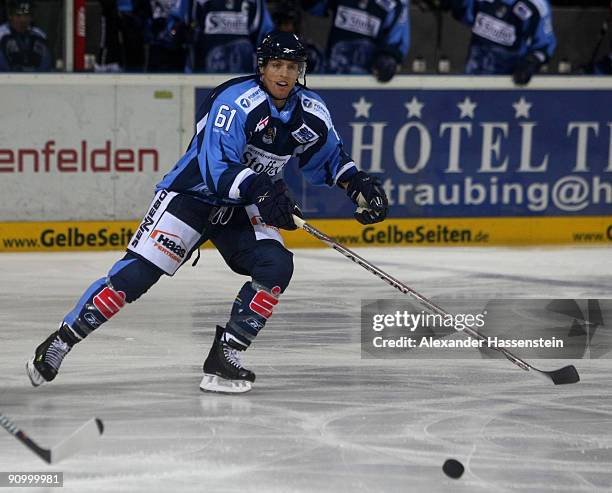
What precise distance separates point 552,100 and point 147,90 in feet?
8.73

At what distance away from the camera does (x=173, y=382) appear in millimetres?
5035

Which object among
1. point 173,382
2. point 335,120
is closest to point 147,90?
point 335,120

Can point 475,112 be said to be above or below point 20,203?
above

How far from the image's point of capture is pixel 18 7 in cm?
864

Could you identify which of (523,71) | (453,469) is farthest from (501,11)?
(453,469)

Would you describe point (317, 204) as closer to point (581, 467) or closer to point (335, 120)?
point (335, 120)

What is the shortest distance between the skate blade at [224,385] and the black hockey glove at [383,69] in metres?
4.23

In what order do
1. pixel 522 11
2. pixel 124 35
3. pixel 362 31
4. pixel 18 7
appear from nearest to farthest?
pixel 18 7, pixel 124 35, pixel 362 31, pixel 522 11

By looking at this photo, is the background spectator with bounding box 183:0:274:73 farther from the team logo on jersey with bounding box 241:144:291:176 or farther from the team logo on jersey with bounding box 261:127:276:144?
the team logo on jersey with bounding box 261:127:276:144

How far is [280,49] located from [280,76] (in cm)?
9

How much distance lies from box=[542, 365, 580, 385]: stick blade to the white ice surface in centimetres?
3

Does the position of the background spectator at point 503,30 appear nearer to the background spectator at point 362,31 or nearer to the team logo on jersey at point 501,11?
the team logo on jersey at point 501,11

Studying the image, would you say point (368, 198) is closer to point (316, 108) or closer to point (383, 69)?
point (316, 108)

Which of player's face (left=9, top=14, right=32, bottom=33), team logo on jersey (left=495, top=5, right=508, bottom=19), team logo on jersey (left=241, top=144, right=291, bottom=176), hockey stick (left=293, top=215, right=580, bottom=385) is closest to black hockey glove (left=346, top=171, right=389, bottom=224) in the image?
hockey stick (left=293, top=215, right=580, bottom=385)
